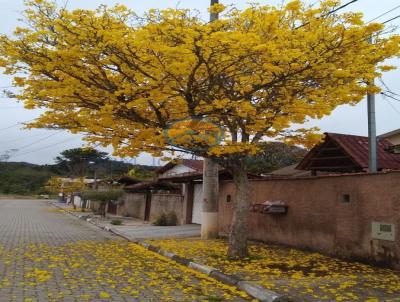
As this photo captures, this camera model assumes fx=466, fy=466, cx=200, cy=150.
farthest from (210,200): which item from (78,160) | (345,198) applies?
(78,160)

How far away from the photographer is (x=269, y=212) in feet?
45.2

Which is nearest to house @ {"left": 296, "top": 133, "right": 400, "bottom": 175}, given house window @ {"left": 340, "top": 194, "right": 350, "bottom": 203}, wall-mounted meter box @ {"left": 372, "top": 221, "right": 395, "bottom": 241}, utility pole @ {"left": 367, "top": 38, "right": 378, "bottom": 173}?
utility pole @ {"left": 367, "top": 38, "right": 378, "bottom": 173}

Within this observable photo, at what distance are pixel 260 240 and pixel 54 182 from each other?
56750 millimetres

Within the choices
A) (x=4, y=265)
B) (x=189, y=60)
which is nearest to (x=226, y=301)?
(x=189, y=60)

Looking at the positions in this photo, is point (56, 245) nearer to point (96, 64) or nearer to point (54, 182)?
point (96, 64)

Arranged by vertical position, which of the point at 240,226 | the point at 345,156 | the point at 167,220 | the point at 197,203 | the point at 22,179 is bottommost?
the point at 167,220

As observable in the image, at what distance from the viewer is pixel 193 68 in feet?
30.6

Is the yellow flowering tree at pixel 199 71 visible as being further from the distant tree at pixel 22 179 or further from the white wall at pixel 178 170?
the distant tree at pixel 22 179

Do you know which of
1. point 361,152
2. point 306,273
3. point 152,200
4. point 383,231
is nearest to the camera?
point 306,273

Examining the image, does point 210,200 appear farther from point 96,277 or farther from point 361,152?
point 96,277

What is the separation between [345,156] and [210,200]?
5.07 m

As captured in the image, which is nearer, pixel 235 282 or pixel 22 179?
pixel 235 282

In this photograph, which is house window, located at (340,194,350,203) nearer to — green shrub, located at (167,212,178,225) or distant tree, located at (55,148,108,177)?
green shrub, located at (167,212,178,225)

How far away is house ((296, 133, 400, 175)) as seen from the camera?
15539 millimetres
